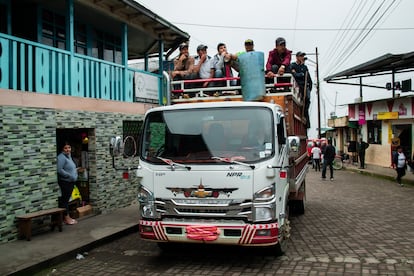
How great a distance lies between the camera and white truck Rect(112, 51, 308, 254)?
17.0 feet

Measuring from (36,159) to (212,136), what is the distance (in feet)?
12.1

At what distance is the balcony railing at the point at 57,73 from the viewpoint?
23.4 ft

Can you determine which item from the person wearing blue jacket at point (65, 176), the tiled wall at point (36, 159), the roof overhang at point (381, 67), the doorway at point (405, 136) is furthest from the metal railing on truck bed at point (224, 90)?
the doorway at point (405, 136)

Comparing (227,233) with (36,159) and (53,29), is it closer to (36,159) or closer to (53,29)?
(36,159)

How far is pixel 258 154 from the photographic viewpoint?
5.38 m

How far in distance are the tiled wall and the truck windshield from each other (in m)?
2.56

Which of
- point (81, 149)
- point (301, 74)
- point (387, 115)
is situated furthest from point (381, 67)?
point (81, 149)

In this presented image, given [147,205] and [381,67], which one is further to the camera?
[381,67]

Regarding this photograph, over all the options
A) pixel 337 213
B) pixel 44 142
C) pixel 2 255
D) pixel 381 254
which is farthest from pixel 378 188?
pixel 2 255

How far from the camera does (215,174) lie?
526 cm

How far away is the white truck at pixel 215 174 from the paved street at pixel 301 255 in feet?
1.47

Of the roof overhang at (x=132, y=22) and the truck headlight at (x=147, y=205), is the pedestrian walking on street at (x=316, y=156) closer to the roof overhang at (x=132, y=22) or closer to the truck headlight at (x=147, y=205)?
the roof overhang at (x=132, y=22)

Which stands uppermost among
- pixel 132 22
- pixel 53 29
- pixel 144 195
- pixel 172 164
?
pixel 132 22

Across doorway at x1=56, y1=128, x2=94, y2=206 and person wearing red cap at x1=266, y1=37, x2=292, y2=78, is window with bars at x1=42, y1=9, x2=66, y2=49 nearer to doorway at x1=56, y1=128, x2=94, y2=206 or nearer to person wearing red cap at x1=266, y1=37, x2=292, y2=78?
doorway at x1=56, y1=128, x2=94, y2=206
